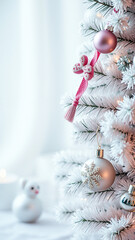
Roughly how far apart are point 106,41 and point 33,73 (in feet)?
2.29

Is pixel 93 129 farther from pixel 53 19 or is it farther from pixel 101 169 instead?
pixel 53 19

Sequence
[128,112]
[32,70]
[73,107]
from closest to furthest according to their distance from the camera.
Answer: [128,112] < [73,107] < [32,70]

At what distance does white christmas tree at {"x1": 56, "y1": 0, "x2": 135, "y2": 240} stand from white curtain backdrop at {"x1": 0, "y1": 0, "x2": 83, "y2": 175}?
0.54 m

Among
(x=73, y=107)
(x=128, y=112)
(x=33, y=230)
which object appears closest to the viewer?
(x=128, y=112)

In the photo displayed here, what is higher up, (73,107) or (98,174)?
(73,107)

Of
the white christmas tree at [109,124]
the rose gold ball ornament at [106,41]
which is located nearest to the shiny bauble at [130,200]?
the white christmas tree at [109,124]

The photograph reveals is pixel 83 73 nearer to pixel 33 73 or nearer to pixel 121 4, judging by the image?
pixel 121 4

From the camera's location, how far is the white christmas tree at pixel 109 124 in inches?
22.5

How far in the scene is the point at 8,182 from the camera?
1111mm

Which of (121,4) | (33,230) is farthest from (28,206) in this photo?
(121,4)

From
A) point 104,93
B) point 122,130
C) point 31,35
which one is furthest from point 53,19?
point 122,130

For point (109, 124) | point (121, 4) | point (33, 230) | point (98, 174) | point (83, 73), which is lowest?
point (33, 230)

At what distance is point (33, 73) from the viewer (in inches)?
49.2

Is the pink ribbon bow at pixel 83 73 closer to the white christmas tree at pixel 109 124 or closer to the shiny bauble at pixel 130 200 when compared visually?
the white christmas tree at pixel 109 124
